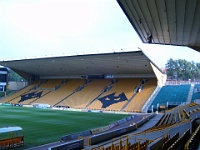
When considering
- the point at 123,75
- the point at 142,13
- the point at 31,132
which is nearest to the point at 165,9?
the point at 142,13

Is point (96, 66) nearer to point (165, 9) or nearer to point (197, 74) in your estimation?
point (165, 9)

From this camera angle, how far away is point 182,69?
9919cm

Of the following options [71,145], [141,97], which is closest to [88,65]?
[141,97]

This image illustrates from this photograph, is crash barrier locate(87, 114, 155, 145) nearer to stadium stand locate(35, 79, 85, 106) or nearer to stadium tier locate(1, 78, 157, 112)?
stadium tier locate(1, 78, 157, 112)

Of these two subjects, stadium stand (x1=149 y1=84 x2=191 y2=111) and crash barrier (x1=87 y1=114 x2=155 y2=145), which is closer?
crash barrier (x1=87 y1=114 x2=155 y2=145)

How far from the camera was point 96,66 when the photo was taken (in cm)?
4628

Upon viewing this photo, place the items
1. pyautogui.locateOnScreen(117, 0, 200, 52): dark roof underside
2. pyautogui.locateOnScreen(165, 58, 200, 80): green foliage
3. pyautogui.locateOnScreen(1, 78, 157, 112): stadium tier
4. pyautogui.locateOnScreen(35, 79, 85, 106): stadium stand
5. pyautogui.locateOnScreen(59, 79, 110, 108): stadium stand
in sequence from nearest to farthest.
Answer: pyautogui.locateOnScreen(117, 0, 200, 52): dark roof underside, pyautogui.locateOnScreen(1, 78, 157, 112): stadium tier, pyautogui.locateOnScreen(59, 79, 110, 108): stadium stand, pyautogui.locateOnScreen(35, 79, 85, 106): stadium stand, pyautogui.locateOnScreen(165, 58, 200, 80): green foliage

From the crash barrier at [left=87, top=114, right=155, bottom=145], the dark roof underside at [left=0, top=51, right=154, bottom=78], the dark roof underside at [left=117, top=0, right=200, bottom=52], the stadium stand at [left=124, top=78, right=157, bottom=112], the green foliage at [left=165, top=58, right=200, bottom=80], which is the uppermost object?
the green foliage at [left=165, top=58, right=200, bottom=80]

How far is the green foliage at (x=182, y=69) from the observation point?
9469 centimetres

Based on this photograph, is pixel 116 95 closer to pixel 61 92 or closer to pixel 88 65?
pixel 88 65

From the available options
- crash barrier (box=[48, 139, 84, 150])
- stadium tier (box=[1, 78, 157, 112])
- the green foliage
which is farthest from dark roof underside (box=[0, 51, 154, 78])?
the green foliage

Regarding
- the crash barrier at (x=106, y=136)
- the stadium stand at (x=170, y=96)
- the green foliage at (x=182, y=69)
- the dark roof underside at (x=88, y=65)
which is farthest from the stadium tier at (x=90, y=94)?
the green foliage at (x=182, y=69)

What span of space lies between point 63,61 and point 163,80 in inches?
760

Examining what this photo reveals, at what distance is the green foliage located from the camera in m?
94.7
